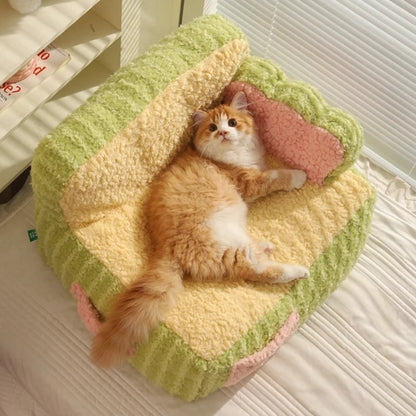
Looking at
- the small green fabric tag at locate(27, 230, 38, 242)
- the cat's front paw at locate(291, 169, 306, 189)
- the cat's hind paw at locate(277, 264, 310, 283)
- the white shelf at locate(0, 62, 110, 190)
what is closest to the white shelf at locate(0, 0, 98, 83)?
the white shelf at locate(0, 62, 110, 190)

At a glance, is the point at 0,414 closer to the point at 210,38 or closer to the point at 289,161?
the point at 289,161

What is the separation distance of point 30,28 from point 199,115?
496 mm

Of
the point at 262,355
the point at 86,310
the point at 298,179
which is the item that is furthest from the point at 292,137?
the point at 86,310

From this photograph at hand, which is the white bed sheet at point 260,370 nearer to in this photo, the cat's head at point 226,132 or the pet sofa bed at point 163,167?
the pet sofa bed at point 163,167

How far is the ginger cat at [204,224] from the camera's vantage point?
1.40 m

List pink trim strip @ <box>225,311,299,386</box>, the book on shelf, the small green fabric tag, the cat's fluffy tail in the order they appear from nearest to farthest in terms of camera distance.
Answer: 1. the cat's fluffy tail
2. pink trim strip @ <box>225,311,299,386</box>
3. the book on shelf
4. the small green fabric tag

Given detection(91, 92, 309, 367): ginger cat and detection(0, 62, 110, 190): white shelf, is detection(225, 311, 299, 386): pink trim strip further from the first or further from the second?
detection(0, 62, 110, 190): white shelf

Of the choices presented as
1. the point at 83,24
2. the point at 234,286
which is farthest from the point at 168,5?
the point at 234,286

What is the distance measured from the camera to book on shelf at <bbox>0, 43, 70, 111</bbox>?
161 cm

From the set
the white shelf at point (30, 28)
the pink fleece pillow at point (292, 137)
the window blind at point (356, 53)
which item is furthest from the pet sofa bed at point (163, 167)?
the window blind at point (356, 53)

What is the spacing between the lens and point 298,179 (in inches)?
67.2

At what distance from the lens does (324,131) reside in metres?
1.64

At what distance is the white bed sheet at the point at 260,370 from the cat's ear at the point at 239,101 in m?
0.59

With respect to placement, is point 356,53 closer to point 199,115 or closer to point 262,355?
point 199,115
